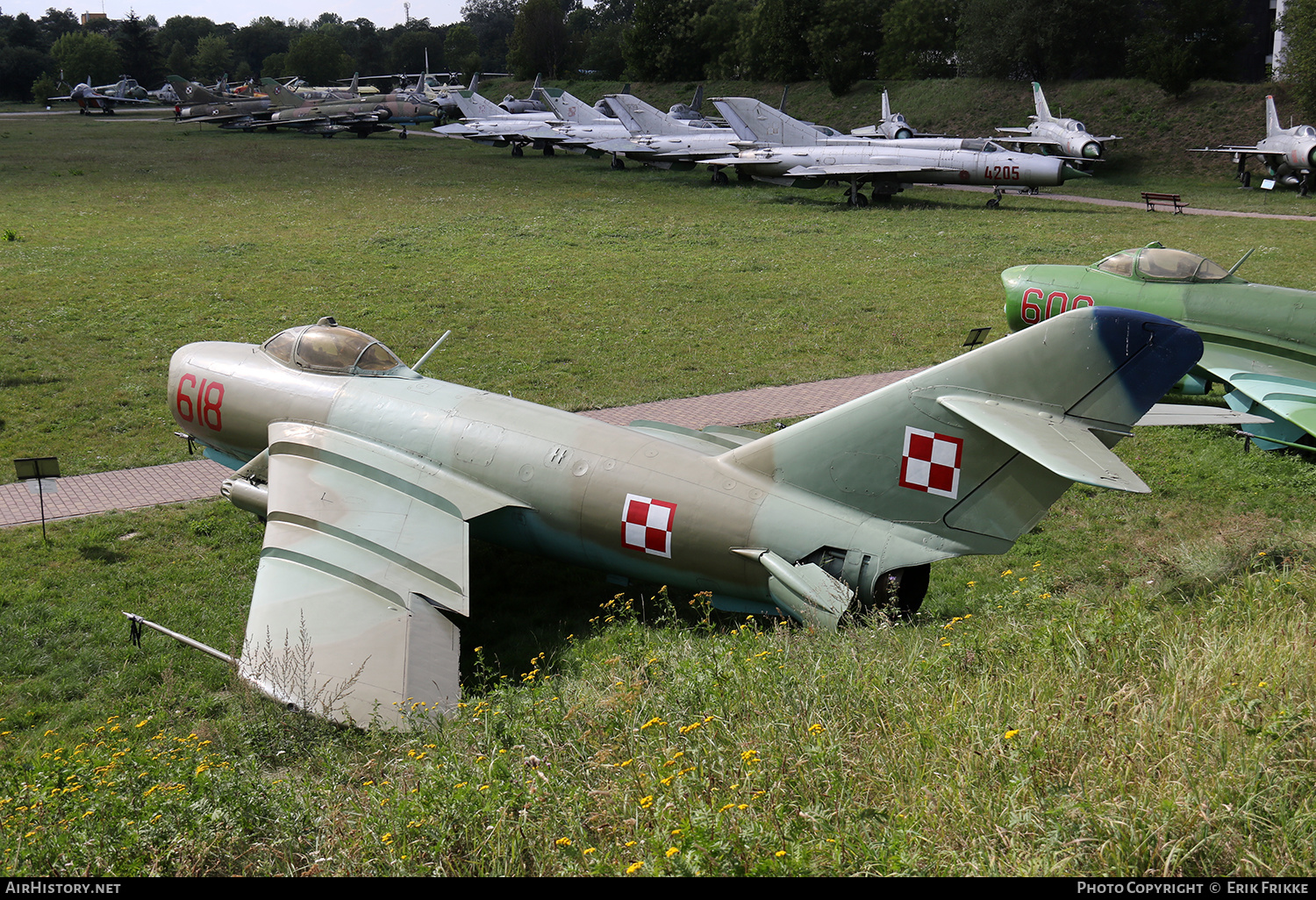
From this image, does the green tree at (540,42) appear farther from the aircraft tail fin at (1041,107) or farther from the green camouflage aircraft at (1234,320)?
the green camouflage aircraft at (1234,320)

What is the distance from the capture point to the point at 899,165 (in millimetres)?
39688

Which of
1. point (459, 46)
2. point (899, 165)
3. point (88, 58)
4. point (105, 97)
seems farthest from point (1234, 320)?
point (88, 58)

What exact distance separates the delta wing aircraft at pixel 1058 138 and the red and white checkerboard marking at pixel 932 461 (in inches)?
1684

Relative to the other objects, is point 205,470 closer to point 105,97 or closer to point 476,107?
point 476,107

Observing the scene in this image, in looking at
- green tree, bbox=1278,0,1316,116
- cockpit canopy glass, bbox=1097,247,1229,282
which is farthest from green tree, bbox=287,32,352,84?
cockpit canopy glass, bbox=1097,247,1229,282

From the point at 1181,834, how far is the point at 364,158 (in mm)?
60467

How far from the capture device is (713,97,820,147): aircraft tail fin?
4588 cm

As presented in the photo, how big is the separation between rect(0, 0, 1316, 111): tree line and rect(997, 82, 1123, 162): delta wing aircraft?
29.0 ft

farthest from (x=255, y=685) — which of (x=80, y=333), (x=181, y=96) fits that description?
(x=181, y=96)

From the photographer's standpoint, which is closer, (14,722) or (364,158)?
(14,722)

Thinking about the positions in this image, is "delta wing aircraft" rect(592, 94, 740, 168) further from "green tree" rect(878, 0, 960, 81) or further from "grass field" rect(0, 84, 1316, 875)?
"grass field" rect(0, 84, 1316, 875)

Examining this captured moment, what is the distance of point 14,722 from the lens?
25.7 feet

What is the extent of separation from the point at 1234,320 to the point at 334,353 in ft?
46.3
